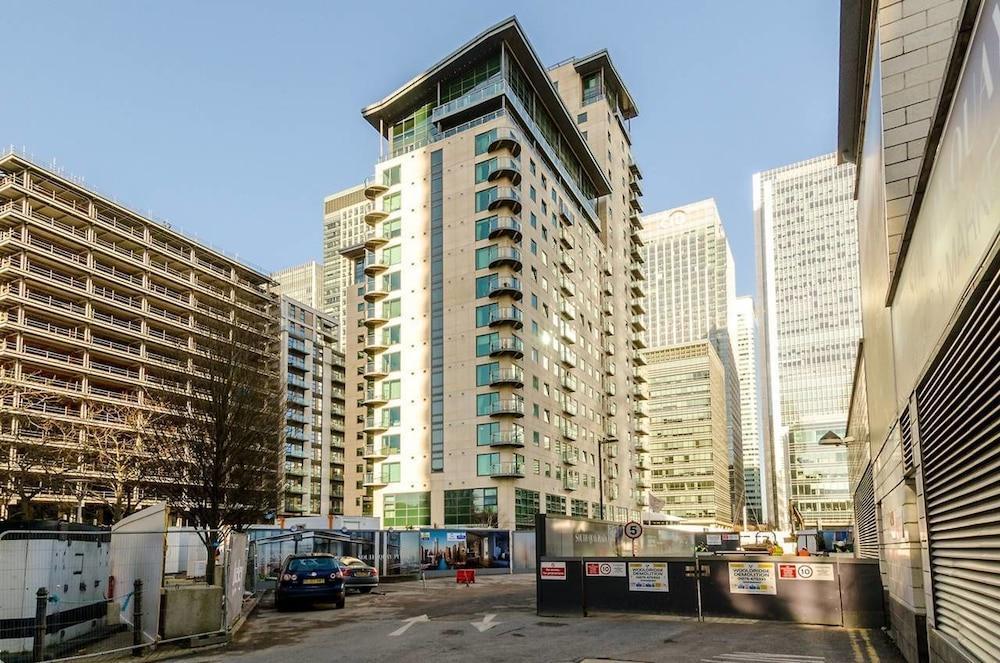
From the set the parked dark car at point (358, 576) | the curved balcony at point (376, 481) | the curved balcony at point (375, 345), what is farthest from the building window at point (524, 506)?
the parked dark car at point (358, 576)

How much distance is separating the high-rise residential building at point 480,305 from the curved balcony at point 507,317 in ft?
0.46

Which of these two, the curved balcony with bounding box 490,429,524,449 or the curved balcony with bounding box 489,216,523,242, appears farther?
the curved balcony with bounding box 489,216,523,242

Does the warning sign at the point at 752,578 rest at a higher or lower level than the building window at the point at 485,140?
lower

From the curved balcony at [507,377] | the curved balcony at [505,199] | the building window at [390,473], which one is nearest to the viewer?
the curved balcony at [507,377]

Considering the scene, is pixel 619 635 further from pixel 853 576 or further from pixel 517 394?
pixel 517 394

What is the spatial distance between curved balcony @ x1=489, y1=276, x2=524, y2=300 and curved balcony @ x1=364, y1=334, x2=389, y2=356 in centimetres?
1288

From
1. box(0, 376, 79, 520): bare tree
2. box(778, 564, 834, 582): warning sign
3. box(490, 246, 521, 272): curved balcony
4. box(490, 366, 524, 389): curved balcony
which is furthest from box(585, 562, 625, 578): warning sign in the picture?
box(490, 246, 521, 272): curved balcony

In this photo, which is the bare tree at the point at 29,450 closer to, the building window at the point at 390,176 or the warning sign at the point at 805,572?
the warning sign at the point at 805,572

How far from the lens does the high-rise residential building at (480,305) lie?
72.2 metres

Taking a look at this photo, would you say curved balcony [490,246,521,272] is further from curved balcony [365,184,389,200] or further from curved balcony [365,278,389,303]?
curved balcony [365,184,389,200]

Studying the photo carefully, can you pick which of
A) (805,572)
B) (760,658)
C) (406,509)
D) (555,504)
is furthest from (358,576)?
(555,504)

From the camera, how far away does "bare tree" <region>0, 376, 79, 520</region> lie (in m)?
45.5

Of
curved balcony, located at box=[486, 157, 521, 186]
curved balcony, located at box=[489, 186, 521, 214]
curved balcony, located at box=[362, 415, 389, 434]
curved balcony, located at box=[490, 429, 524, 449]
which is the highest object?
curved balcony, located at box=[486, 157, 521, 186]

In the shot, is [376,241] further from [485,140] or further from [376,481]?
[376,481]
